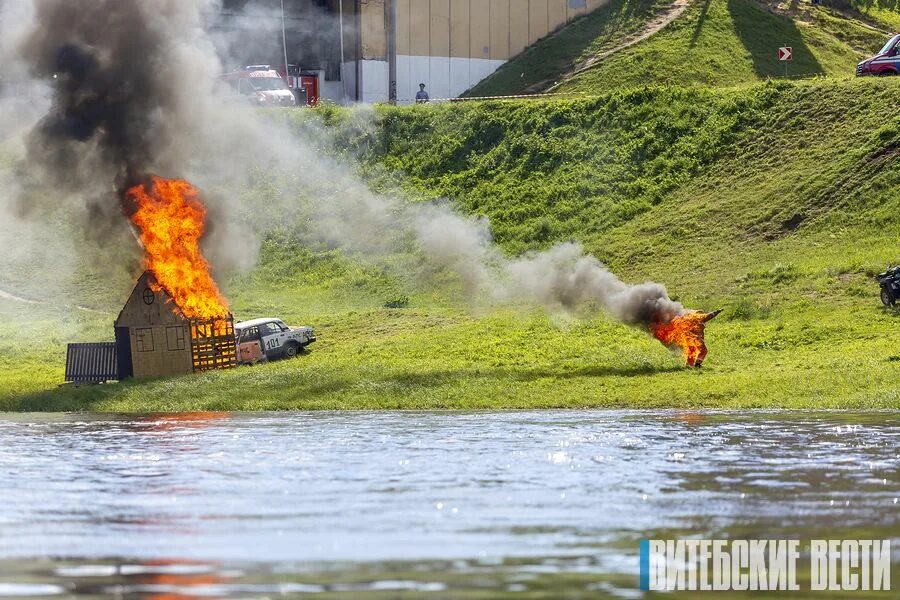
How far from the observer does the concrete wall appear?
83750mm

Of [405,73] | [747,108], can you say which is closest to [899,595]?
[747,108]

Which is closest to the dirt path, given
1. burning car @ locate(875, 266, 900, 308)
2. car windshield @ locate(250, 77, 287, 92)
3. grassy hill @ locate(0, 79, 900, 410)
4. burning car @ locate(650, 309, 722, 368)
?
grassy hill @ locate(0, 79, 900, 410)

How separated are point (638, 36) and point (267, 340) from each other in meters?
44.4

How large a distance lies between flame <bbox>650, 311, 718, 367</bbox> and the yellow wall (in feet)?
150

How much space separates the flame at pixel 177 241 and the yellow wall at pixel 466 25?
3889 cm

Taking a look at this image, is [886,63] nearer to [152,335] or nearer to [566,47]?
[566,47]

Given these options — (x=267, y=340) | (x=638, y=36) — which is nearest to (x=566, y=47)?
(x=638, y=36)

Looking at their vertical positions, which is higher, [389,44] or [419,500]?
[389,44]

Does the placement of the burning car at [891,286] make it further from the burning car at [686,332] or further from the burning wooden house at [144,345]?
the burning wooden house at [144,345]

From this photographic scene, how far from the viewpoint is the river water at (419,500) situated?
17.5 meters

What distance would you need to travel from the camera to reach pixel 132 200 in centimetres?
4569

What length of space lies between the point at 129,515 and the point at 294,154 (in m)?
56.2

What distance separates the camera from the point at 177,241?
46.3 m

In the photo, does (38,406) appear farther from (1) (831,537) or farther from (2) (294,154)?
(2) (294,154)
